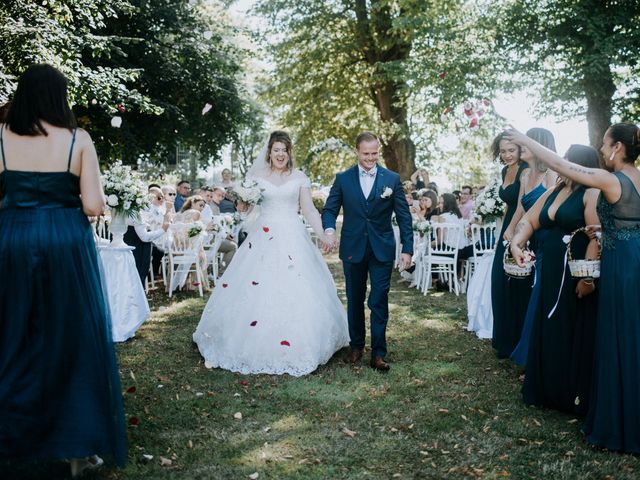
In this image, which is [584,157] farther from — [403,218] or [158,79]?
[158,79]

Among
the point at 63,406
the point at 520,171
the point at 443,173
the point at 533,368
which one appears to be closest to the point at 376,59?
the point at 443,173

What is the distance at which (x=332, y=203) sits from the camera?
623 centimetres

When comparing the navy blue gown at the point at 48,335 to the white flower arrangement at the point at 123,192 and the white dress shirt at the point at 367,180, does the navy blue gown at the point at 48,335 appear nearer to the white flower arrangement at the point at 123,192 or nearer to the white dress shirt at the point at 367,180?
the white dress shirt at the point at 367,180

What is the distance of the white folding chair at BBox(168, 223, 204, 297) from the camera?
10.8m

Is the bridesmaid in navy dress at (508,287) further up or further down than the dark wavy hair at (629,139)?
further down

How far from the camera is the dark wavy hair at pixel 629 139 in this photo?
4.03 metres

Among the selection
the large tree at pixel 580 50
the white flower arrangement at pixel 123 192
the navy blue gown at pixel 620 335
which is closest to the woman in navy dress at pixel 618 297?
the navy blue gown at pixel 620 335

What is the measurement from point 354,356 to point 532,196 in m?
2.37

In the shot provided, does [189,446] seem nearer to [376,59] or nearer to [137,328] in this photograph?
[137,328]

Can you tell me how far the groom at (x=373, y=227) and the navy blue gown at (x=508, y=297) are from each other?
116 centimetres

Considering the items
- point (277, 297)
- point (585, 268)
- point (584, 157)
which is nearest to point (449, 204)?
point (277, 297)

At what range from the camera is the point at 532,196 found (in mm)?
5867

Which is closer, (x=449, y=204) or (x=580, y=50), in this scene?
(x=449, y=204)

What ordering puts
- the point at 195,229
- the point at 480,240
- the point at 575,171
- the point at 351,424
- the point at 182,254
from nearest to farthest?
the point at 575,171
the point at 351,424
the point at 480,240
the point at 195,229
the point at 182,254
